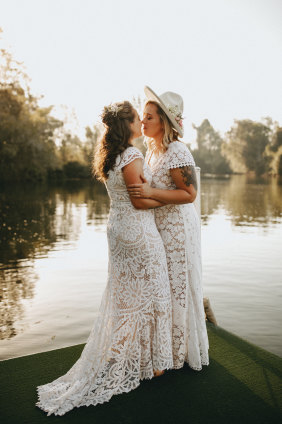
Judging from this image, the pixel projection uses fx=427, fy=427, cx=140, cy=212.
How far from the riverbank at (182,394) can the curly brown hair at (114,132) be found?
1686 mm

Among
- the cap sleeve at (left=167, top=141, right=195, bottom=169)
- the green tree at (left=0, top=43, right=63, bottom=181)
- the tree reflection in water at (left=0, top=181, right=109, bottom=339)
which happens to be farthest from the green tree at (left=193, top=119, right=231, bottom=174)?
the cap sleeve at (left=167, top=141, right=195, bottom=169)

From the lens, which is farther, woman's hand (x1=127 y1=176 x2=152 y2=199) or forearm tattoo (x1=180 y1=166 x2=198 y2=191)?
forearm tattoo (x1=180 y1=166 x2=198 y2=191)

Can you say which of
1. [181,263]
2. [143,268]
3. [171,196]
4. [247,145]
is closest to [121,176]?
[171,196]

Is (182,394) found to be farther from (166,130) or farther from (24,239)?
(24,239)

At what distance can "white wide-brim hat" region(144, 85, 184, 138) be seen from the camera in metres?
3.35

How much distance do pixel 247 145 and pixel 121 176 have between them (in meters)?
64.5

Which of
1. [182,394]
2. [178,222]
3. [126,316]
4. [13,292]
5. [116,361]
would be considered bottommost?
[13,292]

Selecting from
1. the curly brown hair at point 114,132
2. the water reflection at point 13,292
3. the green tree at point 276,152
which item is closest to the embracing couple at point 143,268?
the curly brown hair at point 114,132

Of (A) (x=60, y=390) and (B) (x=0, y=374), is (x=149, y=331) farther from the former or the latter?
(B) (x=0, y=374)

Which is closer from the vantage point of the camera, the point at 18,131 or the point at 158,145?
the point at 158,145

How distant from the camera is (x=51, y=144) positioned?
4234cm

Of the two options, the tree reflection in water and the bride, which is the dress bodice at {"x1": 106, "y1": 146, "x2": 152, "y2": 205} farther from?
the tree reflection in water

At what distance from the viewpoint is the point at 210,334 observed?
439 centimetres

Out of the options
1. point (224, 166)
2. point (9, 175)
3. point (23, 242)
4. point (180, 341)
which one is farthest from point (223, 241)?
point (224, 166)
